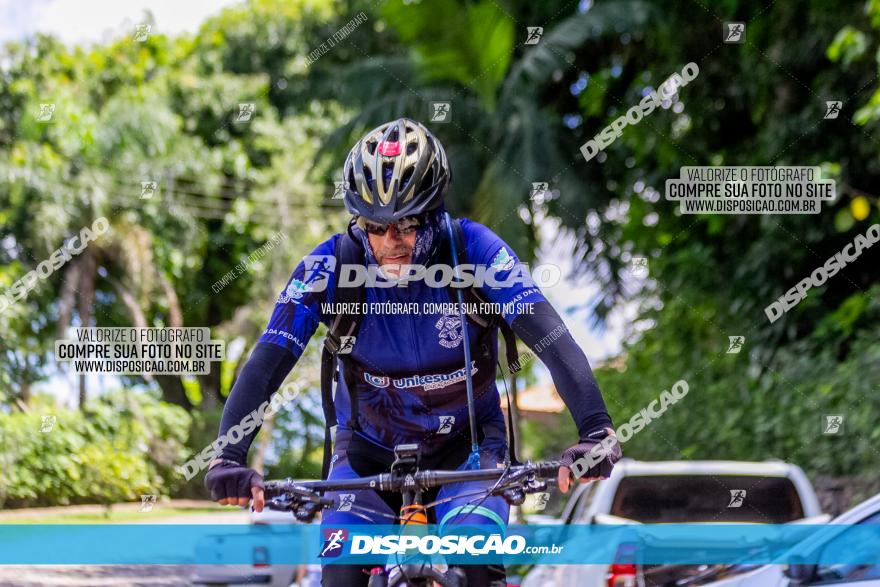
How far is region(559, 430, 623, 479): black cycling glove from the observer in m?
3.26

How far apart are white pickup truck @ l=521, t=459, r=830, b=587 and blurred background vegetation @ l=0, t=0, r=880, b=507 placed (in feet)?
8.97

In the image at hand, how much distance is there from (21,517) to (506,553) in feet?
24.9

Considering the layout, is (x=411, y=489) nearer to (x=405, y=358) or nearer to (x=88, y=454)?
(x=405, y=358)

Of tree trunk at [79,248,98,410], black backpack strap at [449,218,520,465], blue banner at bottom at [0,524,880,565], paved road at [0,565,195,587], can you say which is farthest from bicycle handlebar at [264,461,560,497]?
tree trunk at [79,248,98,410]

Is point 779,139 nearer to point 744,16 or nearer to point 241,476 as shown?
point 744,16

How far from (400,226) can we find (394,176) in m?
0.19

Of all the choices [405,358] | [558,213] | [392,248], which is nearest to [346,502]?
[405,358]

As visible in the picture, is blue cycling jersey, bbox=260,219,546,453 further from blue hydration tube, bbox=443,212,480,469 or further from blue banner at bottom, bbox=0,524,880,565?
blue banner at bottom, bbox=0,524,880,565

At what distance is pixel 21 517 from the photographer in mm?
10078

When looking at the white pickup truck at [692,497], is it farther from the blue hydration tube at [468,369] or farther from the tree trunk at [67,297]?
the tree trunk at [67,297]

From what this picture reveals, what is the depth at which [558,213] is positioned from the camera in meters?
15.1

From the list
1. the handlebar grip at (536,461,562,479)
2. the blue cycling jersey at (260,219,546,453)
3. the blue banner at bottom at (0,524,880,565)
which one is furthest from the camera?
the blue banner at bottom at (0,524,880,565)

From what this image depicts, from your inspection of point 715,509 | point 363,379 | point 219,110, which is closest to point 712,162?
point 715,509

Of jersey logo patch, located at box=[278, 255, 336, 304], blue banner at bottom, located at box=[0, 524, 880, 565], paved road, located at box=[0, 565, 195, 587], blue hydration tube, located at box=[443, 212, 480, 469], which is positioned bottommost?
paved road, located at box=[0, 565, 195, 587]
